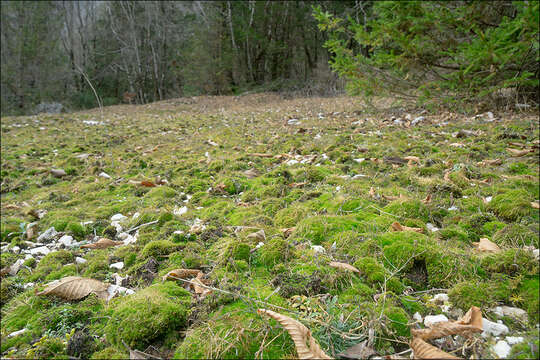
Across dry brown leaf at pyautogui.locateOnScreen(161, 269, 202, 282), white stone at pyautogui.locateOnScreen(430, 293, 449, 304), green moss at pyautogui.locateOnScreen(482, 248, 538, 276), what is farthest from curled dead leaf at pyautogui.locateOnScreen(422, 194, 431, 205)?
dry brown leaf at pyautogui.locateOnScreen(161, 269, 202, 282)

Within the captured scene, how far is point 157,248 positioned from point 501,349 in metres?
1.76

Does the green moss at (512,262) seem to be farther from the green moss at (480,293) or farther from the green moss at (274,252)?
the green moss at (274,252)

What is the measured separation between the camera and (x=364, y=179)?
9.52ft

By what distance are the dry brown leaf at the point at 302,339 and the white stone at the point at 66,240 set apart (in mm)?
1789

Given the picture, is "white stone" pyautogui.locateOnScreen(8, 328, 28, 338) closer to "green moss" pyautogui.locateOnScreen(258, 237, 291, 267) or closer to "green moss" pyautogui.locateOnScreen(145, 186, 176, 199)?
"green moss" pyautogui.locateOnScreen(258, 237, 291, 267)

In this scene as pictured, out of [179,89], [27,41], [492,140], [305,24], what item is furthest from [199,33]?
[492,140]

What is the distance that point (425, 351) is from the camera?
1084 millimetres

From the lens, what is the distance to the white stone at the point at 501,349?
1.11 m

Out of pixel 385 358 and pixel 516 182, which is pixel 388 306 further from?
pixel 516 182

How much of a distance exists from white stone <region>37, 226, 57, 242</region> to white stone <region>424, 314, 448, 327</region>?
8.33 ft

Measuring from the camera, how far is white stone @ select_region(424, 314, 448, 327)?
4.30 ft

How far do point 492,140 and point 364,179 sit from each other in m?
1.80

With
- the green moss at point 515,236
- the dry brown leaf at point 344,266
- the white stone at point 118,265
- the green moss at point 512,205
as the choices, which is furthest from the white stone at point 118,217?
the green moss at point 512,205

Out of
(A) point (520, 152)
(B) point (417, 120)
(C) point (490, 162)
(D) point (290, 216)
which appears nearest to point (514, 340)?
(D) point (290, 216)
